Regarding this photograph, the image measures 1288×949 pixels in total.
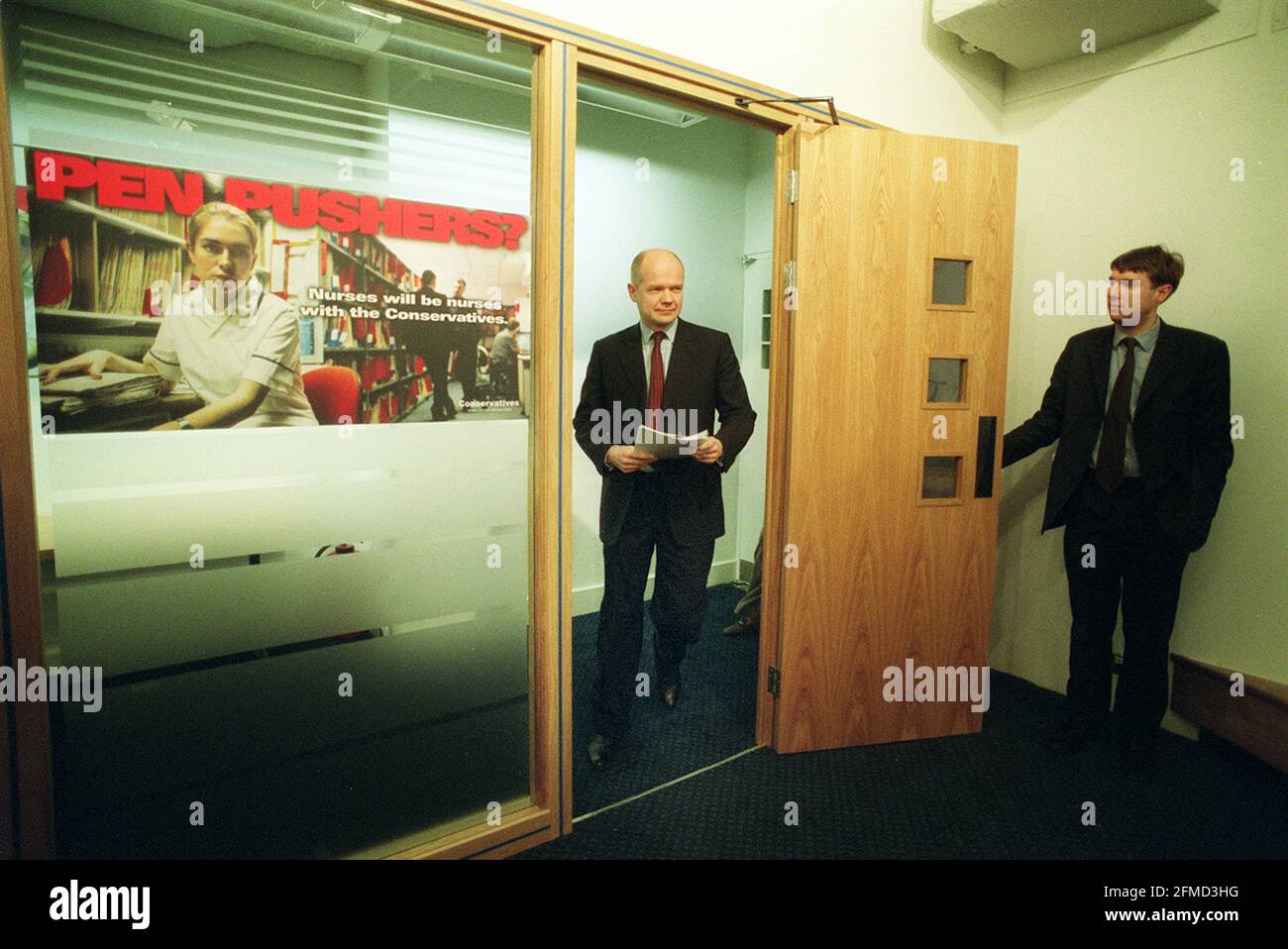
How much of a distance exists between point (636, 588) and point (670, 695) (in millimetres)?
745

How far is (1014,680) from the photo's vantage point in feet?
10.4

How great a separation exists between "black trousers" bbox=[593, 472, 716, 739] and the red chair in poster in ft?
3.09

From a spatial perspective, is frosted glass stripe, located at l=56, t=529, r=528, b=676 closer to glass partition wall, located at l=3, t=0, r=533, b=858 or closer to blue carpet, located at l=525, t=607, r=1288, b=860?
glass partition wall, located at l=3, t=0, r=533, b=858

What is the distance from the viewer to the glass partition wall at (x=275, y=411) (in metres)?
1.40

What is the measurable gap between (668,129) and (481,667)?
3128 millimetres

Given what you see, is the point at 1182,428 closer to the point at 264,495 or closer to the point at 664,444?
the point at 664,444

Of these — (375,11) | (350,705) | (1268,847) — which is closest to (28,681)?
(350,705)

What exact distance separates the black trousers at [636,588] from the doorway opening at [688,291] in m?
0.32

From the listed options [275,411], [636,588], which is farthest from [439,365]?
[636,588]

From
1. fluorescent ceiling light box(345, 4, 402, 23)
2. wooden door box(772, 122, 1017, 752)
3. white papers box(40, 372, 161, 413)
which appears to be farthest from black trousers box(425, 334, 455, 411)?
wooden door box(772, 122, 1017, 752)

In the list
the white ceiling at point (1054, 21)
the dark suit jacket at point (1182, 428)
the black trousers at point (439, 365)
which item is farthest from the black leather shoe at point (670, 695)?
the white ceiling at point (1054, 21)

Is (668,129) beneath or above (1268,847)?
above

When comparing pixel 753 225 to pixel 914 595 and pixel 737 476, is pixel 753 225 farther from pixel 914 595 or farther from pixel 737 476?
pixel 914 595

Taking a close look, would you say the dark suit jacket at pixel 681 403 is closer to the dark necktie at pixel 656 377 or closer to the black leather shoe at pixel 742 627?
the dark necktie at pixel 656 377
